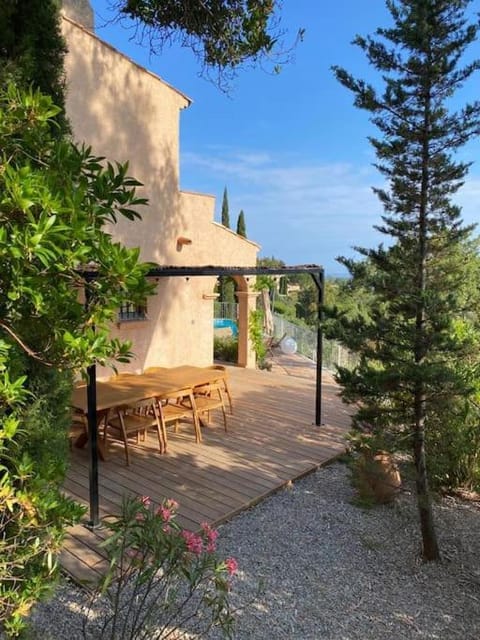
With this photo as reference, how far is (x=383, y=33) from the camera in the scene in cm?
390

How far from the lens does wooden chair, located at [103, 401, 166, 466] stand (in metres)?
5.85

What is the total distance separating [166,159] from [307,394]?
→ 6056 millimetres

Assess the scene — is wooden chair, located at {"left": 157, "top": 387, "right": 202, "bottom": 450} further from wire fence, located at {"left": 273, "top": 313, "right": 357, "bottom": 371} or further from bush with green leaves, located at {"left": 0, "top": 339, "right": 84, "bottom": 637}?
wire fence, located at {"left": 273, "top": 313, "right": 357, "bottom": 371}

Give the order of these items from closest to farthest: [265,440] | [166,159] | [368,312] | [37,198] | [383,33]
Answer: [37,198], [383,33], [368,312], [265,440], [166,159]

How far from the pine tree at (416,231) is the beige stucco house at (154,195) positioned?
5121 millimetres

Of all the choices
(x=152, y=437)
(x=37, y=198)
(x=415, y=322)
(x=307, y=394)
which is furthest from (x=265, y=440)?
(x=37, y=198)

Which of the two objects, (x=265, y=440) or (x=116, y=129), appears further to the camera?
(x=116, y=129)

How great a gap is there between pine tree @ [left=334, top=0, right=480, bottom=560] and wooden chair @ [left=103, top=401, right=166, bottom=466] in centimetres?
307

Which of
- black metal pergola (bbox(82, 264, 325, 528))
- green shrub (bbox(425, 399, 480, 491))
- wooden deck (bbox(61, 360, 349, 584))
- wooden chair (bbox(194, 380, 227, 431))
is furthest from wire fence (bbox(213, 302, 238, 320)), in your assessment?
green shrub (bbox(425, 399, 480, 491))

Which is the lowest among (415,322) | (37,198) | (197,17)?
(415,322)

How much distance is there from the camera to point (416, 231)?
412 cm

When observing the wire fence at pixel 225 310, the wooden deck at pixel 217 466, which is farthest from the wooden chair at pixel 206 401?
the wire fence at pixel 225 310

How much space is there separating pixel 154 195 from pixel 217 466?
5.90m

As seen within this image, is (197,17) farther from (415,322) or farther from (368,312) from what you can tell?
(415,322)
